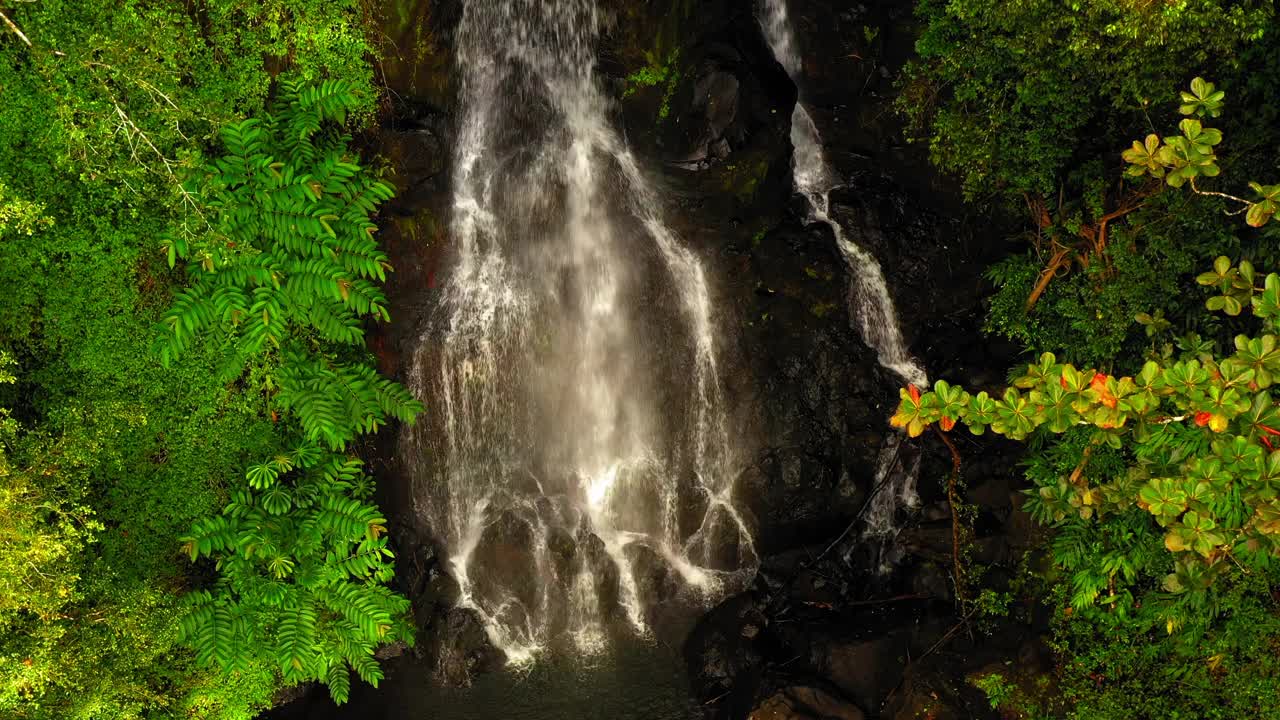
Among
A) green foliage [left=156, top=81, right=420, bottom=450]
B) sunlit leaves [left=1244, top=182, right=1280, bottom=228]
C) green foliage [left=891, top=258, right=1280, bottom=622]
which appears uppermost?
green foliage [left=156, top=81, right=420, bottom=450]

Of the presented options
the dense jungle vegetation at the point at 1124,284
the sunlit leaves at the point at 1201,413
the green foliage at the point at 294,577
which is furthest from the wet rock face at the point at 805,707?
the sunlit leaves at the point at 1201,413

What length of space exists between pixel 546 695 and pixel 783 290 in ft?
20.1

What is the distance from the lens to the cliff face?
8.66m

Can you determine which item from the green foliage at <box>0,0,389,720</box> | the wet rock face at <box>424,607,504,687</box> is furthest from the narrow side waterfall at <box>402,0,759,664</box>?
the green foliage at <box>0,0,389,720</box>

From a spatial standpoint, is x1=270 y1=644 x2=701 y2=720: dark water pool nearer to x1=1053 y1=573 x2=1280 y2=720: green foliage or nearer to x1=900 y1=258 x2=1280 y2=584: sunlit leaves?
x1=1053 y1=573 x2=1280 y2=720: green foliage

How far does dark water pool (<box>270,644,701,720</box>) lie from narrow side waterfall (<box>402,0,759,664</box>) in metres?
0.38

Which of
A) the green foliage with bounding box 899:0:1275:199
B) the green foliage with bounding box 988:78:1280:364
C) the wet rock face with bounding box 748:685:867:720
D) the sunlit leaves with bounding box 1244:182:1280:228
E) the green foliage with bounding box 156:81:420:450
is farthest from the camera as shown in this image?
the wet rock face with bounding box 748:685:867:720

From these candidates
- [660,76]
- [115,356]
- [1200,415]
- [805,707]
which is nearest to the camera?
[1200,415]

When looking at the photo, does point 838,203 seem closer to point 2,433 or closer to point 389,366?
point 389,366

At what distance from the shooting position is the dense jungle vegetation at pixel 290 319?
19.3 ft

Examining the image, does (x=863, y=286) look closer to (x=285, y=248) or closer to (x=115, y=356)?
(x=285, y=248)

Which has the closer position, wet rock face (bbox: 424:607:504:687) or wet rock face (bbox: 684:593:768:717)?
wet rock face (bbox: 684:593:768:717)

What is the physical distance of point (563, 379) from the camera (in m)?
9.73

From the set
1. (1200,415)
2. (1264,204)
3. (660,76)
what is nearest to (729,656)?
(1200,415)
